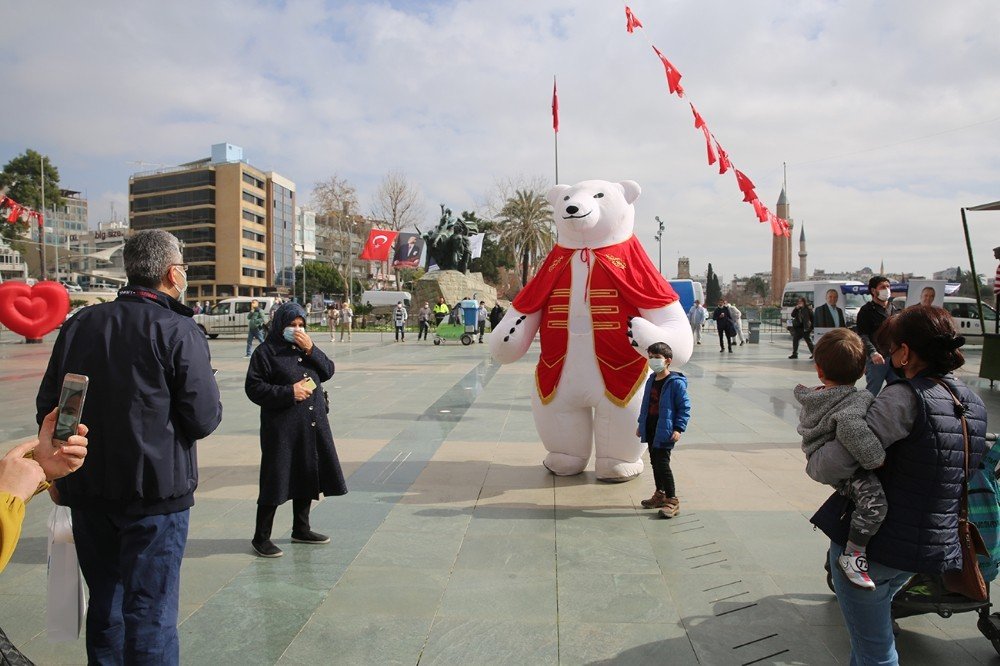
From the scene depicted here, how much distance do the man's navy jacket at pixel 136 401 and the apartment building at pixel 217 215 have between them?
228ft

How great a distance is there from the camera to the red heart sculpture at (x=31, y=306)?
11.2 m

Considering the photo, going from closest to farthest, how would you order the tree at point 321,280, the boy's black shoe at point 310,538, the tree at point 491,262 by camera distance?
the boy's black shoe at point 310,538
the tree at point 491,262
the tree at point 321,280

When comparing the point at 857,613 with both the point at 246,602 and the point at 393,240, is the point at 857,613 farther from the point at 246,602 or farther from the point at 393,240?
the point at 393,240

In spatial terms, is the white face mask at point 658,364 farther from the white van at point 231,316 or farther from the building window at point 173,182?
the building window at point 173,182

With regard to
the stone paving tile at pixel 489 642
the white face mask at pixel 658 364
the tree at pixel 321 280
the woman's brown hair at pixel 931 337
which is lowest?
the stone paving tile at pixel 489 642

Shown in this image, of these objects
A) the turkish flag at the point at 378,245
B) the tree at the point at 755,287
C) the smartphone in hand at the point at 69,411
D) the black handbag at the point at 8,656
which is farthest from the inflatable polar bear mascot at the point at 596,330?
the tree at the point at 755,287

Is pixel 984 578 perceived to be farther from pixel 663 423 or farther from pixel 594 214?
pixel 594 214

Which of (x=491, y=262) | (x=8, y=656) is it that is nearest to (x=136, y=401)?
(x=8, y=656)

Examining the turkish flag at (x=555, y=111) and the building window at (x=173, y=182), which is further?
the building window at (x=173, y=182)

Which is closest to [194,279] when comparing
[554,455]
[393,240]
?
[393,240]

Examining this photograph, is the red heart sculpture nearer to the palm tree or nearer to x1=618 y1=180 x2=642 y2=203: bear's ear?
x1=618 y1=180 x2=642 y2=203: bear's ear

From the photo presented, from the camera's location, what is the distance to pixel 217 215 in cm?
6962

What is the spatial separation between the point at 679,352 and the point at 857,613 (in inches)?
109

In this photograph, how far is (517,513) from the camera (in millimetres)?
4395
